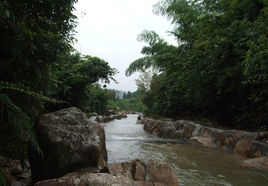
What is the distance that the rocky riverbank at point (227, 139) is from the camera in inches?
119

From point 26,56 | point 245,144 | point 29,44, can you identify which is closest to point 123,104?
point 245,144

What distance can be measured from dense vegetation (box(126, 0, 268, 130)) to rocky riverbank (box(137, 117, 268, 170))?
111 centimetres

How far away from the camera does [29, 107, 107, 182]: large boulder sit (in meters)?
2.11

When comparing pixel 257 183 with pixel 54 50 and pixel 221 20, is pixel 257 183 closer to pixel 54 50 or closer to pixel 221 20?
pixel 54 50

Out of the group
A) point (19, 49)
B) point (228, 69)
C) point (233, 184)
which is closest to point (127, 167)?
point (233, 184)

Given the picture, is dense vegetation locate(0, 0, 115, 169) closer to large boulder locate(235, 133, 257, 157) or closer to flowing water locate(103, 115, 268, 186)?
flowing water locate(103, 115, 268, 186)

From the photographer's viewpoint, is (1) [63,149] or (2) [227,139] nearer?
(1) [63,149]

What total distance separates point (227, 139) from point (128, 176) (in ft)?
9.83

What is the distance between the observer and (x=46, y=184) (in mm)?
1503

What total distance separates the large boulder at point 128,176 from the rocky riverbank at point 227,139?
1757mm

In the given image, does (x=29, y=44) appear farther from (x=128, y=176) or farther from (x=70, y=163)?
(x=128, y=176)

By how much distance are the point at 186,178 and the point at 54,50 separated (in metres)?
2.46

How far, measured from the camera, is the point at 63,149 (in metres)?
2.15

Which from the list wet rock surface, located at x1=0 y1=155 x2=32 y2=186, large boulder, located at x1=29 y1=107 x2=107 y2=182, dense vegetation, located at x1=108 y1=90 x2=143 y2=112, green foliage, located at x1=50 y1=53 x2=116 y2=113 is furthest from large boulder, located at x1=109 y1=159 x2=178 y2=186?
dense vegetation, located at x1=108 y1=90 x2=143 y2=112
